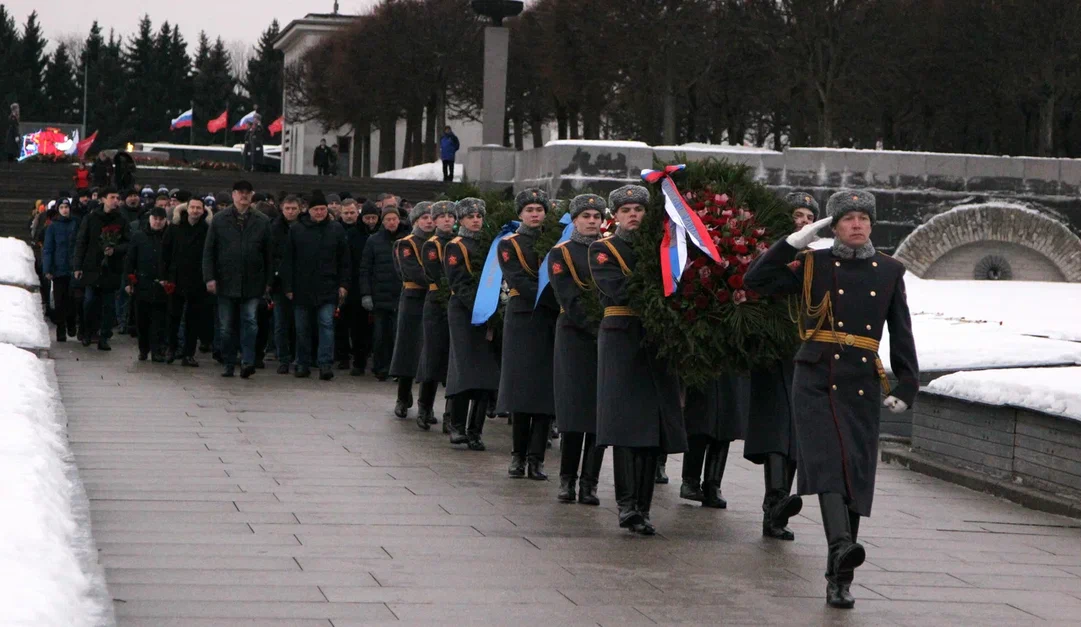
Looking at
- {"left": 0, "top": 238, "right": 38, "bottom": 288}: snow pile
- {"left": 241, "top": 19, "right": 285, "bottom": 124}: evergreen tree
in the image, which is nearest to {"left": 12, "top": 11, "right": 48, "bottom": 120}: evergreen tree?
{"left": 241, "top": 19, "right": 285, "bottom": 124}: evergreen tree

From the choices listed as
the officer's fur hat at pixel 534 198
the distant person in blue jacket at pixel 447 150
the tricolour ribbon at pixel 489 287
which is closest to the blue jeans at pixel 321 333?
the tricolour ribbon at pixel 489 287

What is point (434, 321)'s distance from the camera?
14.2 meters

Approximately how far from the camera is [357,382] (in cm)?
1811

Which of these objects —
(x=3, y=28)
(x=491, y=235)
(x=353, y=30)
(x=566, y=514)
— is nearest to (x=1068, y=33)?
(x=353, y=30)

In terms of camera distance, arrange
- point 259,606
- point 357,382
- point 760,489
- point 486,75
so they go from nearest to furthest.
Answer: point 259,606, point 760,489, point 357,382, point 486,75

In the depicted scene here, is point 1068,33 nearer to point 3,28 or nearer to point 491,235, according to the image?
point 491,235

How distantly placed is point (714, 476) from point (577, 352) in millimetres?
1136

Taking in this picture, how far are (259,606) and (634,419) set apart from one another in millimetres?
2964

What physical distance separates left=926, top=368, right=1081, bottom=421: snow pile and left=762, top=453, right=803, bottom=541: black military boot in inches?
71.2

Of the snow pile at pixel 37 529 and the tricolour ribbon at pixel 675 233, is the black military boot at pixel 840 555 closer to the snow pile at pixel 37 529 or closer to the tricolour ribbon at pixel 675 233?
the tricolour ribbon at pixel 675 233

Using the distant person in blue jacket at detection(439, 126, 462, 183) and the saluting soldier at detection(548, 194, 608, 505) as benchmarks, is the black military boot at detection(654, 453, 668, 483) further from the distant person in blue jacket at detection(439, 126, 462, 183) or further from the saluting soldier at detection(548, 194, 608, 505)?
the distant person in blue jacket at detection(439, 126, 462, 183)

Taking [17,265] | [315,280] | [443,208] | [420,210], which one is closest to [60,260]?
[17,265]

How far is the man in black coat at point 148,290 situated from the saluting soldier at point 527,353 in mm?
8045

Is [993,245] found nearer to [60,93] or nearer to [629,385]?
[629,385]
